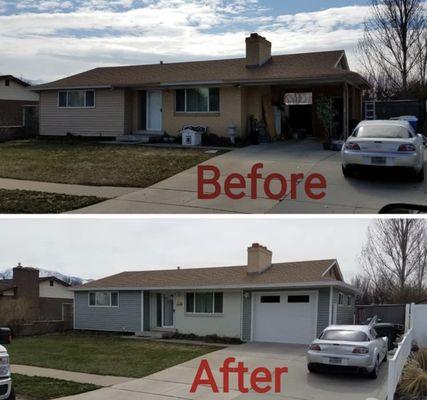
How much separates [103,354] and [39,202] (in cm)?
498

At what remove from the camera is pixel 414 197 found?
12.5 m

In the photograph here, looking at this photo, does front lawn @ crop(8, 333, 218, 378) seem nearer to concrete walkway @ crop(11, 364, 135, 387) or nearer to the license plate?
concrete walkway @ crop(11, 364, 135, 387)

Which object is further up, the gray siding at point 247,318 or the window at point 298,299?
the window at point 298,299

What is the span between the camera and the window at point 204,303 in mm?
21172

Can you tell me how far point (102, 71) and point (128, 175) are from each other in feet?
56.1

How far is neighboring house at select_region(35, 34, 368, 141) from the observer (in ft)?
80.6

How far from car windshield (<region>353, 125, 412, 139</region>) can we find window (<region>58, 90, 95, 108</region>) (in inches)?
680

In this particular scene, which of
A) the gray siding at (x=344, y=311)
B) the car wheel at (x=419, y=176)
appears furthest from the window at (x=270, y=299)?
the car wheel at (x=419, y=176)

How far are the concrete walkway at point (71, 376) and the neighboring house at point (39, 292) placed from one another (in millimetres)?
16487

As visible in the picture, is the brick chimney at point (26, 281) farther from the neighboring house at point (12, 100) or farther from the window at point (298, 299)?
the window at point (298, 299)

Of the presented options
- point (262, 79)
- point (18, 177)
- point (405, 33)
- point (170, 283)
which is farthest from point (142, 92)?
point (405, 33)

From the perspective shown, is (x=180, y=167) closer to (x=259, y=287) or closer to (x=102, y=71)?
(x=259, y=287)

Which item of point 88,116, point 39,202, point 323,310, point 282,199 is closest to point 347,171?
point 282,199

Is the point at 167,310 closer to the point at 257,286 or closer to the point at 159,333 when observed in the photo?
the point at 159,333
